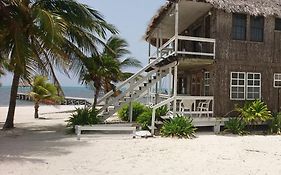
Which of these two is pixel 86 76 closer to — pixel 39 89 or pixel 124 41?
pixel 39 89

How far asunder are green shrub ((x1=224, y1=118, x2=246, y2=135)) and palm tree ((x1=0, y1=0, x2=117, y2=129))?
24.0 feet

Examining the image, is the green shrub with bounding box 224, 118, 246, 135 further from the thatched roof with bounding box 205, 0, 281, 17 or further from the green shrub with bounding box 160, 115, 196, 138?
the thatched roof with bounding box 205, 0, 281, 17

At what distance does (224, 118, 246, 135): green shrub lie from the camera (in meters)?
15.4

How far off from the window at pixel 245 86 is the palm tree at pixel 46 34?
261 inches

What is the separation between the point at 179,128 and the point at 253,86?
5219 mm

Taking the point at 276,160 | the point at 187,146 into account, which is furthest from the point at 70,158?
the point at 276,160

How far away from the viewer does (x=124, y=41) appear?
24.5 m

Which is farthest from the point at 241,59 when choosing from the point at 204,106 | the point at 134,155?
the point at 134,155

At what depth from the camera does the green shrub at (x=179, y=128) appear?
46.6ft

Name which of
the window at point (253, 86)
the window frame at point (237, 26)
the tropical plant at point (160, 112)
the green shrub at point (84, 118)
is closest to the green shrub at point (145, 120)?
the tropical plant at point (160, 112)

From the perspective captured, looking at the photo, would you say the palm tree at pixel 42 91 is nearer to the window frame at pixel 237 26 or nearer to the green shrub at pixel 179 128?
the green shrub at pixel 179 128

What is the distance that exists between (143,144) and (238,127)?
5.37 meters

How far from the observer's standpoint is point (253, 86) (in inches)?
664

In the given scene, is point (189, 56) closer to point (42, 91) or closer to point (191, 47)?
point (191, 47)
